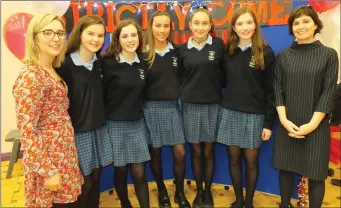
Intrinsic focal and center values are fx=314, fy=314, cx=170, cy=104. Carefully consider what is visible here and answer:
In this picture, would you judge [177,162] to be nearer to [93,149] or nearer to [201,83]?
[201,83]

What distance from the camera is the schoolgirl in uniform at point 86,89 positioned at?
6.39ft

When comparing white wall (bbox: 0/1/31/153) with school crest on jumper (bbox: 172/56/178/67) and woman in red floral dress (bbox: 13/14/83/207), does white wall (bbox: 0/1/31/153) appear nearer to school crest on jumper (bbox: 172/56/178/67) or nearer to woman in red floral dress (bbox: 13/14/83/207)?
school crest on jumper (bbox: 172/56/178/67)

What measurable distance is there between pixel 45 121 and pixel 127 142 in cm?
68

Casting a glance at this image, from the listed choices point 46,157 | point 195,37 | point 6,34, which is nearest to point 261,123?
point 195,37

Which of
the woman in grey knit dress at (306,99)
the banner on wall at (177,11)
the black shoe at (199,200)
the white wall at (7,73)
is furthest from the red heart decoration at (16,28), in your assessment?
the woman in grey knit dress at (306,99)

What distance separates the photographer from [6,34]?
12.2 feet

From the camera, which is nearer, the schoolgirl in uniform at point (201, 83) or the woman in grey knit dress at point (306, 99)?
the woman in grey knit dress at point (306, 99)

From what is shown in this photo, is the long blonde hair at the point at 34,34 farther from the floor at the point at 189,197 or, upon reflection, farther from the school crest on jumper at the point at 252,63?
the floor at the point at 189,197

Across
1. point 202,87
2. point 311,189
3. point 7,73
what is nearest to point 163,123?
point 202,87

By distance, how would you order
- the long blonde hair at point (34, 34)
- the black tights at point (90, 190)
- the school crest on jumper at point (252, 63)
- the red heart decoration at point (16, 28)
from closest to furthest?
the long blonde hair at point (34, 34)
the black tights at point (90, 190)
the school crest on jumper at point (252, 63)
the red heart decoration at point (16, 28)

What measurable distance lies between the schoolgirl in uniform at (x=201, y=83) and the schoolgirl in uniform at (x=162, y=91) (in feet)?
0.26

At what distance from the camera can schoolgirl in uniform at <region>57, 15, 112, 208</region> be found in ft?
6.39

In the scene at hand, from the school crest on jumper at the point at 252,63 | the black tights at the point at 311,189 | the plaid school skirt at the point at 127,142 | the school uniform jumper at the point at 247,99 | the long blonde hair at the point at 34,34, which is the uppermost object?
the long blonde hair at the point at 34,34

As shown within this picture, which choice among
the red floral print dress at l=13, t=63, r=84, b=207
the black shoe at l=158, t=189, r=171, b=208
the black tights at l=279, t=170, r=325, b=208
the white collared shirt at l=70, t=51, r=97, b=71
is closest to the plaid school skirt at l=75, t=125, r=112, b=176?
the red floral print dress at l=13, t=63, r=84, b=207
